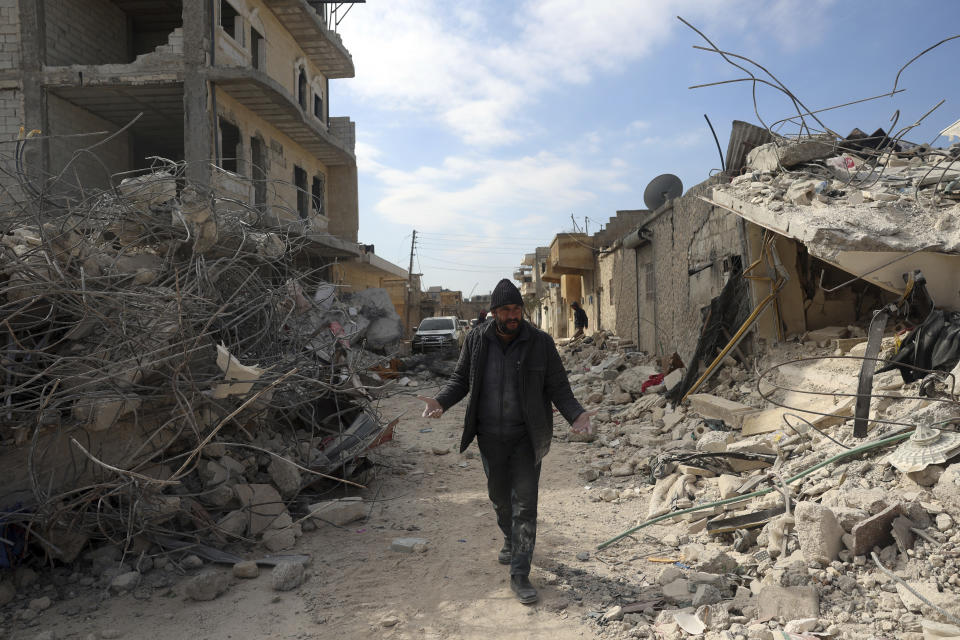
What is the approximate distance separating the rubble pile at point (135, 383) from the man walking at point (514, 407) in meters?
1.05

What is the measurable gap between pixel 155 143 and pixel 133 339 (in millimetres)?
14297

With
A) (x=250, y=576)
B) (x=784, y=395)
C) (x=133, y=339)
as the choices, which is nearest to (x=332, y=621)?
(x=250, y=576)

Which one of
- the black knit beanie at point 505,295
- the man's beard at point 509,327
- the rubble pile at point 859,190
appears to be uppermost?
the rubble pile at point 859,190

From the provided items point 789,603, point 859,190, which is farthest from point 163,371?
point 859,190

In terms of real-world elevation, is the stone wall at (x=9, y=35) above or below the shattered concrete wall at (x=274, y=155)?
above

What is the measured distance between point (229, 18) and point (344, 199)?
6253 mm

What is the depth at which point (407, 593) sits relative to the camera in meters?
3.56

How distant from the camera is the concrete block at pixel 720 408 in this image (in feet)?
20.5

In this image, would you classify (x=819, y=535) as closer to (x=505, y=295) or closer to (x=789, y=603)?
(x=789, y=603)

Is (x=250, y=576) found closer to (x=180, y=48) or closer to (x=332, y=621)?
(x=332, y=621)

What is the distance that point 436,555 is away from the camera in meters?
4.16

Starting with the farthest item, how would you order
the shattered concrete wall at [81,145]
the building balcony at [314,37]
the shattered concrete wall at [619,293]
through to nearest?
1. the building balcony at [314,37]
2. the shattered concrete wall at [619,293]
3. the shattered concrete wall at [81,145]

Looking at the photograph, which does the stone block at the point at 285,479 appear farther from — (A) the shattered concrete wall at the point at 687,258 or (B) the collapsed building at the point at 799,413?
(A) the shattered concrete wall at the point at 687,258

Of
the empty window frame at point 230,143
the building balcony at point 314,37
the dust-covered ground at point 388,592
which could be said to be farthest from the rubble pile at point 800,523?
the building balcony at point 314,37
